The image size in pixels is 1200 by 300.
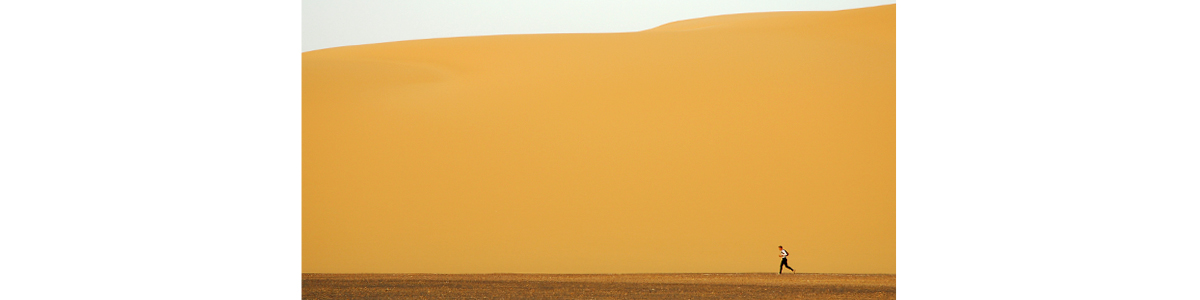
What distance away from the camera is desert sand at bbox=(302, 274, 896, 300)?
28.8 ft

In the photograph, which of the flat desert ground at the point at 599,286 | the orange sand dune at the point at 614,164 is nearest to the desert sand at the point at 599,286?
the flat desert ground at the point at 599,286

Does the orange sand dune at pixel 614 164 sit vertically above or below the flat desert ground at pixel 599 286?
above

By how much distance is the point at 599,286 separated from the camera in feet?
31.0

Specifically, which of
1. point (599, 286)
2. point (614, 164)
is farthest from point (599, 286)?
point (614, 164)

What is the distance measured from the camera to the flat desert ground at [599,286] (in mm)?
8773

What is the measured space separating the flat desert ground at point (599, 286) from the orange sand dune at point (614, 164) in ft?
1.92

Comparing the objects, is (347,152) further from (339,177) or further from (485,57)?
(485,57)

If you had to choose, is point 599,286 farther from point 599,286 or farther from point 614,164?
point 614,164

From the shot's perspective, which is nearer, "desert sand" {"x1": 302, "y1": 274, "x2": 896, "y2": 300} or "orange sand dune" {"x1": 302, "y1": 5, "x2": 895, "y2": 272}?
"desert sand" {"x1": 302, "y1": 274, "x2": 896, "y2": 300}

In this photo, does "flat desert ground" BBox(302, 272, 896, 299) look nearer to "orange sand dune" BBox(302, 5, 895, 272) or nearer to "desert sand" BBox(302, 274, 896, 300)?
"desert sand" BBox(302, 274, 896, 300)

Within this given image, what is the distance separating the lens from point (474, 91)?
521 inches

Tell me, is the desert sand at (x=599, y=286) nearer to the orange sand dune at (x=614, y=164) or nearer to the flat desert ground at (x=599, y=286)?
the flat desert ground at (x=599, y=286)

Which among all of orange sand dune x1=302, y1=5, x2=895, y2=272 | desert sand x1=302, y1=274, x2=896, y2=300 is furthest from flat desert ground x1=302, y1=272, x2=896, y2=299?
orange sand dune x1=302, y1=5, x2=895, y2=272

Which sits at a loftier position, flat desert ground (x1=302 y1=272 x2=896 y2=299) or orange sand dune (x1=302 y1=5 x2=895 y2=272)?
orange sand dune (x1=302 y1=5 x2=895 y2=272)
